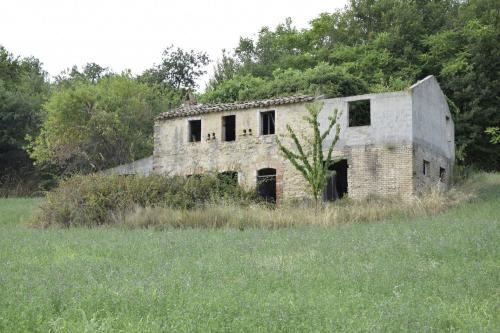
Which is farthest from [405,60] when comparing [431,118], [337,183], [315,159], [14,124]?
[14,124]

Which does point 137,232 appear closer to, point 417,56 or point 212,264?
point 212,264

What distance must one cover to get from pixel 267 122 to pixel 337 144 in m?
3.79

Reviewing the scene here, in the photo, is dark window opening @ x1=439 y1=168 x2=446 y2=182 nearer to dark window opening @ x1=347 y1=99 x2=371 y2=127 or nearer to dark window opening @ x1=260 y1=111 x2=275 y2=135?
dark window opening @ x1=347 y1=99 x2=371 y2=127

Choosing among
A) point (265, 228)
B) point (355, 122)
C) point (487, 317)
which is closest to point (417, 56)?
point (355, 122)

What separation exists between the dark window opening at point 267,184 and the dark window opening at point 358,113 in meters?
4.40

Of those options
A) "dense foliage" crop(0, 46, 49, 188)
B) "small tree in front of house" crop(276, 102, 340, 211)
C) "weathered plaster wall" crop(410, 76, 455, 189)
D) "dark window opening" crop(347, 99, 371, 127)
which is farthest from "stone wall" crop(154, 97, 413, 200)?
"dense foliage" crop(0, 46, 49, 188)

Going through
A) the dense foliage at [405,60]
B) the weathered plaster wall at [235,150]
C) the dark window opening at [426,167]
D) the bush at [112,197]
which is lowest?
the bush at [112,197]

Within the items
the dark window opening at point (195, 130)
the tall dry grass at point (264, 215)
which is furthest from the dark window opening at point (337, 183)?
the dark window opening at point (195, 130)

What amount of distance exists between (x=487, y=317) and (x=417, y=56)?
33.4m

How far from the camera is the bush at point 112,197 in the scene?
906 inches

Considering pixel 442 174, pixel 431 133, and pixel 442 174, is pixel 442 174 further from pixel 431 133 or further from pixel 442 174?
pixel 431 133

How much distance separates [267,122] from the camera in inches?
1121

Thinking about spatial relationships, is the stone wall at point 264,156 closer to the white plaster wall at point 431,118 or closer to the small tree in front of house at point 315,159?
the small tree in front of house at point 315,159

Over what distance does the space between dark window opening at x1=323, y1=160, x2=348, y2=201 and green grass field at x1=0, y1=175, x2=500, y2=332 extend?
1074cm
